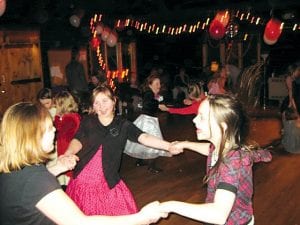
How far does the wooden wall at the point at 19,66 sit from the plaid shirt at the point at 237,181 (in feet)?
26.4

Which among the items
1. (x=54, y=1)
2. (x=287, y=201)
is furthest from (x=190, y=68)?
(x=287, y=201)

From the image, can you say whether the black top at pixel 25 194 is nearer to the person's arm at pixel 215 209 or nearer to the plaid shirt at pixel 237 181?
the person's arm at pixel 215 209

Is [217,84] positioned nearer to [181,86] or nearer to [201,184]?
[201,184]

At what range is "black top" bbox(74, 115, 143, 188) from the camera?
3043mm

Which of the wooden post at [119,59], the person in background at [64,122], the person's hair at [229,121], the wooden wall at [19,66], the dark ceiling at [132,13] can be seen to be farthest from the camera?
the wooden post at [119,59]

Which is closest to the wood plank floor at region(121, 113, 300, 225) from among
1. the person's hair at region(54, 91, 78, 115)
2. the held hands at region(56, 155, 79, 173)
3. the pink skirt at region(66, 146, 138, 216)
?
the pink skirt at region(66, 146, 138, 216)

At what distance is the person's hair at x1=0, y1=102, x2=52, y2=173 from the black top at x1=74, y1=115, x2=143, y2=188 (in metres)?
1.36

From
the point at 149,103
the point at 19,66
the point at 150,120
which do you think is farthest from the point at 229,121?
the point at 19,66

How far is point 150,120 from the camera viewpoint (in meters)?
5.87

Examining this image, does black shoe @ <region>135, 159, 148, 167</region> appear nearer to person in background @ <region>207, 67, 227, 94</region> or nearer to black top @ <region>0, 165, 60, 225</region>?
person in background @ <region>207, 67, 227, 94</region>

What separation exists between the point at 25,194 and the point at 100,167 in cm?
152

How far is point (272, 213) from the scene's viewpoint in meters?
4.27

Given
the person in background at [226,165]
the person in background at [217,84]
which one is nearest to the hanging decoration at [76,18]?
the person in background at [217,84]

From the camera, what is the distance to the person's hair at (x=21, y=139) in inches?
64.2
